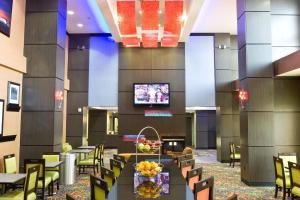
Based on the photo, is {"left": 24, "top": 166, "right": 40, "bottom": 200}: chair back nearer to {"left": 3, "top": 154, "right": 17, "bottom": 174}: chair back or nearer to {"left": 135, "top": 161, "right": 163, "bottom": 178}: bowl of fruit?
{"left": 3, "top": 154, "right": 17, "bottom": 174}: chair back

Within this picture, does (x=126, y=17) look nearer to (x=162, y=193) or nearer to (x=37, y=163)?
(x=37, y=163)

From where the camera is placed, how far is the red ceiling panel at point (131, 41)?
32.8 feet

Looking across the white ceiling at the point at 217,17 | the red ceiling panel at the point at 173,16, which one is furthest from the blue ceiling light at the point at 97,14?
the white ceiling at the point at 217,17

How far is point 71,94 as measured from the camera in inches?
464

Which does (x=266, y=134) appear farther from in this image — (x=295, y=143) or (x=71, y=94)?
(x=71, y=94)

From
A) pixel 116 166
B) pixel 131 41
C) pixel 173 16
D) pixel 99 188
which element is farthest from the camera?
pixel 131 41

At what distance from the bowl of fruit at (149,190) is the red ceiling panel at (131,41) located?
7.51 metres

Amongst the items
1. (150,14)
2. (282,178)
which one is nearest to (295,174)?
(282,178)

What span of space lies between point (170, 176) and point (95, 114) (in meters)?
13.2

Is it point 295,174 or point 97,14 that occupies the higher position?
point 97,14

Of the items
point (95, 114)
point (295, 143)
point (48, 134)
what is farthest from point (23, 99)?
point (95, 114)

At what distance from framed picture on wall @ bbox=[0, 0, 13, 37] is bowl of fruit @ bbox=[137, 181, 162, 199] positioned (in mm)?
4824

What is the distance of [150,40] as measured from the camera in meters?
10.4

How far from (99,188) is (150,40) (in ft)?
26.6
